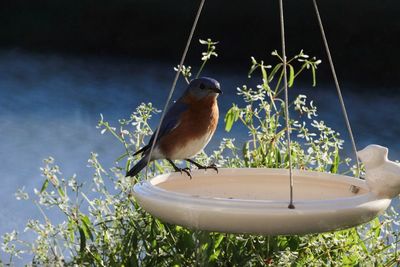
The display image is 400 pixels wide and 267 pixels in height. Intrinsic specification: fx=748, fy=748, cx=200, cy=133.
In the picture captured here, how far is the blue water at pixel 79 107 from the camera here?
5.26m

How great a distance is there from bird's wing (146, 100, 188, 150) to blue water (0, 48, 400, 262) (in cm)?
297

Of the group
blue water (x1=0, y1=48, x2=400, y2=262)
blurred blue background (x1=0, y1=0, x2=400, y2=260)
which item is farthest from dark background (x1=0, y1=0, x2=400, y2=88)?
blue water (x1=0, y1=48, x2=400, y2=262)

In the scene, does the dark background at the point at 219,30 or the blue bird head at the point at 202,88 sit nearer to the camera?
the blue bird head at the point at 202,88

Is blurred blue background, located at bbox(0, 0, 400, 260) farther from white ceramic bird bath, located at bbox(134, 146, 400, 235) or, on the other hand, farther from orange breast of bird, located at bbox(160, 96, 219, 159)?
white ceramic bird bath, located at bbox(134, 146, 400, 235)

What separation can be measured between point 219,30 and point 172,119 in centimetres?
423

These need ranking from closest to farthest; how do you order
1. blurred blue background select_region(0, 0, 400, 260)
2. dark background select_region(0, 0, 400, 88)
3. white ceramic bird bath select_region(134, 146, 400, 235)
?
white ceramic bird bath select_region(134, 146, 400, 235) < blurred blue background select_region(0, 0, 400, 260) < dark background select_region(0, 0, 400, 88)

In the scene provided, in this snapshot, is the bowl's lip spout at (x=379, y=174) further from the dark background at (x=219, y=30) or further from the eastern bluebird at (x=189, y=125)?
the dark background at (x=219, y=30)

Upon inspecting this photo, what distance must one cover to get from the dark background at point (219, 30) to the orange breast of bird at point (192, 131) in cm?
385

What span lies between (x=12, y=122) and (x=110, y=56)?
114cm

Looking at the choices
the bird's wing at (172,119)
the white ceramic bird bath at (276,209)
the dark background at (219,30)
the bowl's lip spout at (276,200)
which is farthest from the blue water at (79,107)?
the white ceramic bird bath at (276,209)

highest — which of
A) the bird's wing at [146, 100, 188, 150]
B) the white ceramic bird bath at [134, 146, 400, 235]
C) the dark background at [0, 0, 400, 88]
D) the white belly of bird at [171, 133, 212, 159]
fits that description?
the white ceramic bird bath at [134, 146, 400, 235]

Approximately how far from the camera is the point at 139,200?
1.35 meters

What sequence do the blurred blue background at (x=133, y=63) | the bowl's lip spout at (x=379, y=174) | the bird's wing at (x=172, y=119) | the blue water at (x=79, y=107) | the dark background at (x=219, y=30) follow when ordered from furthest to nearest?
the dark background at (x=219, y=30) < the blurred blue background at (x=133, y=63) < the blue water at (x=79, y=107) < the bird's wing at (x=172, y=119) < the bowl's lip spout at (x=379, y=174)

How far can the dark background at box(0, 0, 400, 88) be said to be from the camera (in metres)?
5.82
